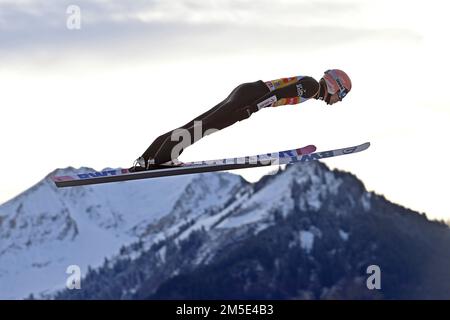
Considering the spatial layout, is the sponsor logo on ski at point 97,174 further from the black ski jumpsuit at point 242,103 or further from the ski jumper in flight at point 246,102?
the black ski jumpsuit at point 242,103

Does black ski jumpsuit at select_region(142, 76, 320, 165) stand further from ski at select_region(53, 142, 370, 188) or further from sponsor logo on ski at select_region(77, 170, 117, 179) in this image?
sponsor logo on ski at select_region(77, 170, 117, 179)

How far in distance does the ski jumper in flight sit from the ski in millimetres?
411

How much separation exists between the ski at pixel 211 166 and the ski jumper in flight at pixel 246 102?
411mm

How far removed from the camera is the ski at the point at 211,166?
31484 mm

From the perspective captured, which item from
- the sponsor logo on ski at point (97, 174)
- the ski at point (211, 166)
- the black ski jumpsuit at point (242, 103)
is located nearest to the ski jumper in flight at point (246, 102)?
the black ski jumpsuit at point (242, 103)

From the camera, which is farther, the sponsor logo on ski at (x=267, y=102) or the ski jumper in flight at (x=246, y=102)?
the sponsor logo on ski at (x=267, y=102)

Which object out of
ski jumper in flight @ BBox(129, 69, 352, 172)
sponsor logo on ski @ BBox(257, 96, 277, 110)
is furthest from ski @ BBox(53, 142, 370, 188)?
sponsor logo on ski @ BBox(257, 96, 277, 110)

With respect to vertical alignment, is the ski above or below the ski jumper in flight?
below

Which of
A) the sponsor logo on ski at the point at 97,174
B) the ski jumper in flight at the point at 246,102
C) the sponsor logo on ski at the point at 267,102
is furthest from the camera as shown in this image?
the sponsor logo on ski at the point at 267,102

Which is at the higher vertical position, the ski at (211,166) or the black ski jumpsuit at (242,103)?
the black ski jumpsuit at (242,103)

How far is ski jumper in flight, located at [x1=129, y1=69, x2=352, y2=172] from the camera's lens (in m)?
31.5

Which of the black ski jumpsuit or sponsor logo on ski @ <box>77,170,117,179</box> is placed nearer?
the black ski jumpsuit
